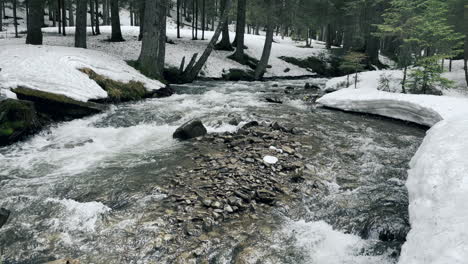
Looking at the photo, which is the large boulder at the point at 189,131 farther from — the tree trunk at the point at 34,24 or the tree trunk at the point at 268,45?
the tree trunk at the point at 34,24

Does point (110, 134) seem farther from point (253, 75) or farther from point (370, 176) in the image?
point (253, 75)

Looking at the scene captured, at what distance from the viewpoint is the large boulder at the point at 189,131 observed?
8.07 m

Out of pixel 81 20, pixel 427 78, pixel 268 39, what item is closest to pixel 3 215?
pixel 427 78

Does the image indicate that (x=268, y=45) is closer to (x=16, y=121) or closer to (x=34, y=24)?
(x=34, y=24)

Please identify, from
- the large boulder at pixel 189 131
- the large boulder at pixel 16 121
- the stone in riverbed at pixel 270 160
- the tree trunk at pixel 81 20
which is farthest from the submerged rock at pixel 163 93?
the stone in riverbed at pixel 270 160

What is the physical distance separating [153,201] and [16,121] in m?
5.08

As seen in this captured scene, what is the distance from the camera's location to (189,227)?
4.20m

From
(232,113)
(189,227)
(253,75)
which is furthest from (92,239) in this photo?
(253,75)

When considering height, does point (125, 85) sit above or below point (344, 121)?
above

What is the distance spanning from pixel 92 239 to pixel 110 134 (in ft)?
16.2

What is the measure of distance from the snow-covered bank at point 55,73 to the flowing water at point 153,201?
56.7 inches

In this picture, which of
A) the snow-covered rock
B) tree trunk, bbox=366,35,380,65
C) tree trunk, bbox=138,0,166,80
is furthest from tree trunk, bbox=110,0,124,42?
the snow-covered rock

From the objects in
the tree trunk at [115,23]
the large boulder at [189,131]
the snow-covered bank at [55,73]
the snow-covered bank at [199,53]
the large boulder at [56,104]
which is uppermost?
the tree trunk at [115,23]

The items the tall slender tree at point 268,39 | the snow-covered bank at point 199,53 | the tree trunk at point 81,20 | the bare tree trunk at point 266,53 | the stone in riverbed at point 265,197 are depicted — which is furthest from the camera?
the snow-covered bank at point 199,53
